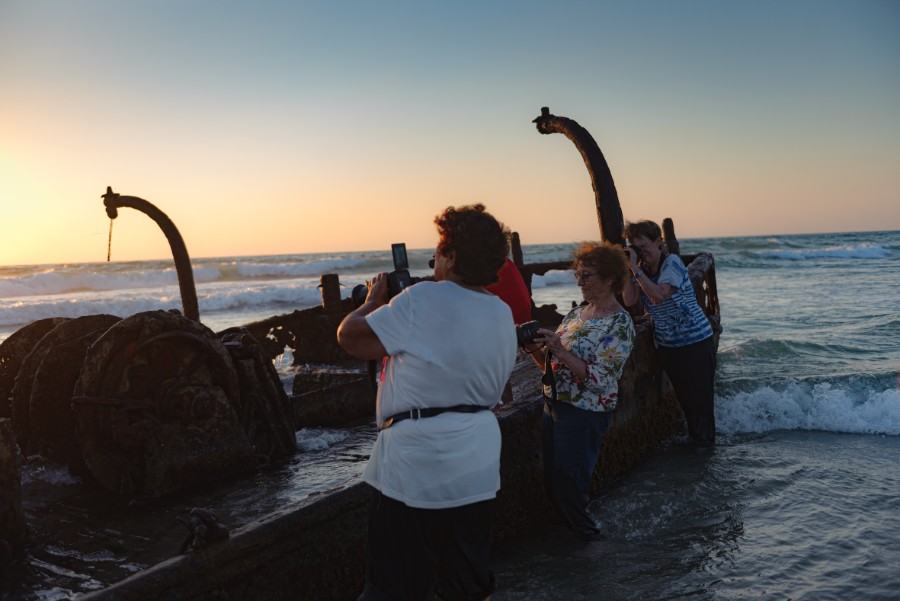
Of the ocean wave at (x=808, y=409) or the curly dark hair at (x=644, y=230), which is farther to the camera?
the ocean wave at (x=808, y=409)

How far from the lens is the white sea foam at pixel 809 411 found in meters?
7.93

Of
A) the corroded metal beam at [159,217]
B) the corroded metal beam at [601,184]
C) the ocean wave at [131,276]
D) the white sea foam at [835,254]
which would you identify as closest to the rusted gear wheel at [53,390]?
the corroded metal beam at [159,217]

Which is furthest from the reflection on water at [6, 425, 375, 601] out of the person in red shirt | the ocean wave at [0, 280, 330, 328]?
the ocean wave at [0, 280, 330, 328]

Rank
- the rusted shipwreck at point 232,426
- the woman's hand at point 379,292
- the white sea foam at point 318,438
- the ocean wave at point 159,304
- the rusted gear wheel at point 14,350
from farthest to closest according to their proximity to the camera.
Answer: the ocean wave at point 159,304 < the rusted gear wheel at point 14,350 < the white sea foam at point 318,438 < the rusted shipwreck at point 232,426 < the woman's hand at point 379,292

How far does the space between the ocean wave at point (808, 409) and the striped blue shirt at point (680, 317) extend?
2.55 meters

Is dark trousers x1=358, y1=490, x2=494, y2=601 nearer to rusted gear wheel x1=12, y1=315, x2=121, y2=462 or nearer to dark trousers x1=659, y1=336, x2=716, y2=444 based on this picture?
dark trousers x1=659, y1=336, x2=716, y2=444

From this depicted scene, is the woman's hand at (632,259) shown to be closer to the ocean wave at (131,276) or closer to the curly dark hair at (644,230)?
the curly dark hair at (644,230)

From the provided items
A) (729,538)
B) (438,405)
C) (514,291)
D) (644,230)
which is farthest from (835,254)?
(438,405)

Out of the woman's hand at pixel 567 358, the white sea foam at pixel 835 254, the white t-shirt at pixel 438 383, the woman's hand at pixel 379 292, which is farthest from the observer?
the white sea foam at pixel 835 254

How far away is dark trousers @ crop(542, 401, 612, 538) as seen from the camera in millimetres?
4203

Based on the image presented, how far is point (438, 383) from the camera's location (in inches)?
96.7

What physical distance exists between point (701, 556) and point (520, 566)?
1202mm

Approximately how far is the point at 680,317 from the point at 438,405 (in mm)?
4162

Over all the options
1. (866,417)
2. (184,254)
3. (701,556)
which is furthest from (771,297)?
(701,556)
